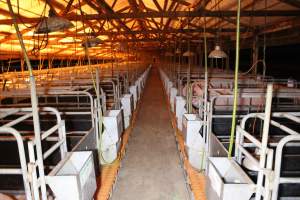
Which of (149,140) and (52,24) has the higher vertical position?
(52,24)

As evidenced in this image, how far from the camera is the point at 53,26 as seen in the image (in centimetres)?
321

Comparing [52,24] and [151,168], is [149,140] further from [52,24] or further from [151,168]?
[52,24]

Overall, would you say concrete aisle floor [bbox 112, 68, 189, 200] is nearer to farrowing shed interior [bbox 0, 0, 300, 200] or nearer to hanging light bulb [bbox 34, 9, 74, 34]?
farrowing shed interior [bbox 0, 0, 300, 200]

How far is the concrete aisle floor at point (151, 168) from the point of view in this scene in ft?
11.9

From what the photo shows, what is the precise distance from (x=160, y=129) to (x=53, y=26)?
4.25 m

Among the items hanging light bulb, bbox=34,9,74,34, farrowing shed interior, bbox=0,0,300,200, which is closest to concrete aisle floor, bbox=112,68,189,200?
farrowing shed interior, bbox=0,0,300,200

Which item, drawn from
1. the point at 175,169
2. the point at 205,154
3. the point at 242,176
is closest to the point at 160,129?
the point at 175,169

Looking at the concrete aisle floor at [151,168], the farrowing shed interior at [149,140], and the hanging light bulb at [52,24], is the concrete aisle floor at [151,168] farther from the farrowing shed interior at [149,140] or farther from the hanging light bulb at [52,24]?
the hanging light bulb at [52,24]

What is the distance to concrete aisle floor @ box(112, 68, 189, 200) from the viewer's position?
11.9 feet

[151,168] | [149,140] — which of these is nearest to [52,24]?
[151,168]

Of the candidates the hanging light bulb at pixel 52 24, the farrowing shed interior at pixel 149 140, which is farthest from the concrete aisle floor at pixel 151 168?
the hanging light bulb at pixel 52 24

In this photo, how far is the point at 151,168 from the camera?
14.5 ft

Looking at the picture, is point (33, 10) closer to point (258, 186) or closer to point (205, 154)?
point (205, 154)

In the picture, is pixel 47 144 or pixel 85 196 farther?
pixel 47 144
